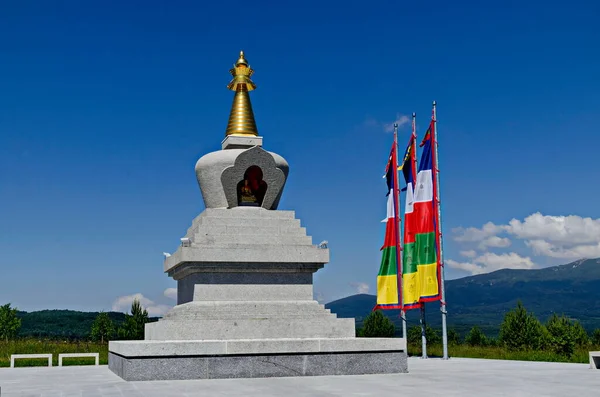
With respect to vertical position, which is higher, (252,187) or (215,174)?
(215,174)

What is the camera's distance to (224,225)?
20.9 meters

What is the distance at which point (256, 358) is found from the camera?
16922 mm

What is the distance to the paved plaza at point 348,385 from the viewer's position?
13344 millimetres

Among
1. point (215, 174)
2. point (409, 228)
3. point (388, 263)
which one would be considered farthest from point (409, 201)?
point (215, 174)

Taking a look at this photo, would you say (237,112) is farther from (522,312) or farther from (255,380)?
(522,312)

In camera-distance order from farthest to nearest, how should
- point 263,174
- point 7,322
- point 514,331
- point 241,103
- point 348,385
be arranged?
point 7,322, point 514,331, point 241,103, point 263,174, point 348,385

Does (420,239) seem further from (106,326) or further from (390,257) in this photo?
Result: (106,326)

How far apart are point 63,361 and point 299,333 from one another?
12.5 metres

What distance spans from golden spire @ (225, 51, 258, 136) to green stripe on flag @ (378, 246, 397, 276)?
26.7ft

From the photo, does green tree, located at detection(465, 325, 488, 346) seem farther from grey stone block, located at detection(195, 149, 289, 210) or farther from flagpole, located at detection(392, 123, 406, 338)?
grey stone block, located at detection(195, 149, 289, 210)

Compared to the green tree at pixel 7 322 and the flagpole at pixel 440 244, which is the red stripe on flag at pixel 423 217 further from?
the green tree at pixel 7 322

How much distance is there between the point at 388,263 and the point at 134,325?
1674 centimetres

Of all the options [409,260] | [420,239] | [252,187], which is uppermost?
[252,187]

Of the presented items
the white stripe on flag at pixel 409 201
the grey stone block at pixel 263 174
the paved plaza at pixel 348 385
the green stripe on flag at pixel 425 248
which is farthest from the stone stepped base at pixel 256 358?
the white stripe on flag at pixel 409 201
